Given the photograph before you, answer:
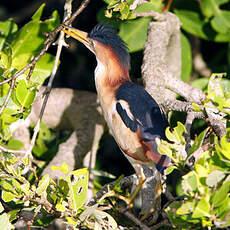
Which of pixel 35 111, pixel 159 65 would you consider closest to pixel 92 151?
pixel 35 111

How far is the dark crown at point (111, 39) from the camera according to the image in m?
1.96

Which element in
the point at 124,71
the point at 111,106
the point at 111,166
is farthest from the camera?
the point at 111,166

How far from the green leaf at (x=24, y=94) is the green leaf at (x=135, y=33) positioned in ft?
3.30

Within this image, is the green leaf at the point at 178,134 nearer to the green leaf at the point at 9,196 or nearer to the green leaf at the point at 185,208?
the green leaf at the point at 185,208

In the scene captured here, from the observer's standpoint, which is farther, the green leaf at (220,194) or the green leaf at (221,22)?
the green leaf at (221,22)

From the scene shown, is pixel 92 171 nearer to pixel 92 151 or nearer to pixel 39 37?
pixel 92 151

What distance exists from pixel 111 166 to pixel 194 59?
97cm

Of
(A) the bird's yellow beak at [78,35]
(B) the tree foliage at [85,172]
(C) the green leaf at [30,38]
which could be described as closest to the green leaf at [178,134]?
(B) the tree foliage at [85,172]

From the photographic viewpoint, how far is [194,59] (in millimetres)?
3244

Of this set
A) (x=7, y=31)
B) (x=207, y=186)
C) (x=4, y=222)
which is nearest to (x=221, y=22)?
(x=7, y=31)

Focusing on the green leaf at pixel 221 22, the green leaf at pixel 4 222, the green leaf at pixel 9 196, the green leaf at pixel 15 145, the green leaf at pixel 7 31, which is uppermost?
the green leaf at pixel 7 31

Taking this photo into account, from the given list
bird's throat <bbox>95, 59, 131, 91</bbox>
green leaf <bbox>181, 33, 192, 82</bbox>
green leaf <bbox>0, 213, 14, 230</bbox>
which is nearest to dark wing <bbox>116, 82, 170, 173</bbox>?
bird's throat <bbox>95, 59, 131, 91</bbox>

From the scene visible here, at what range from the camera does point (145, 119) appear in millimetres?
1665

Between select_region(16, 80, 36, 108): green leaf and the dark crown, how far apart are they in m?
0.49
